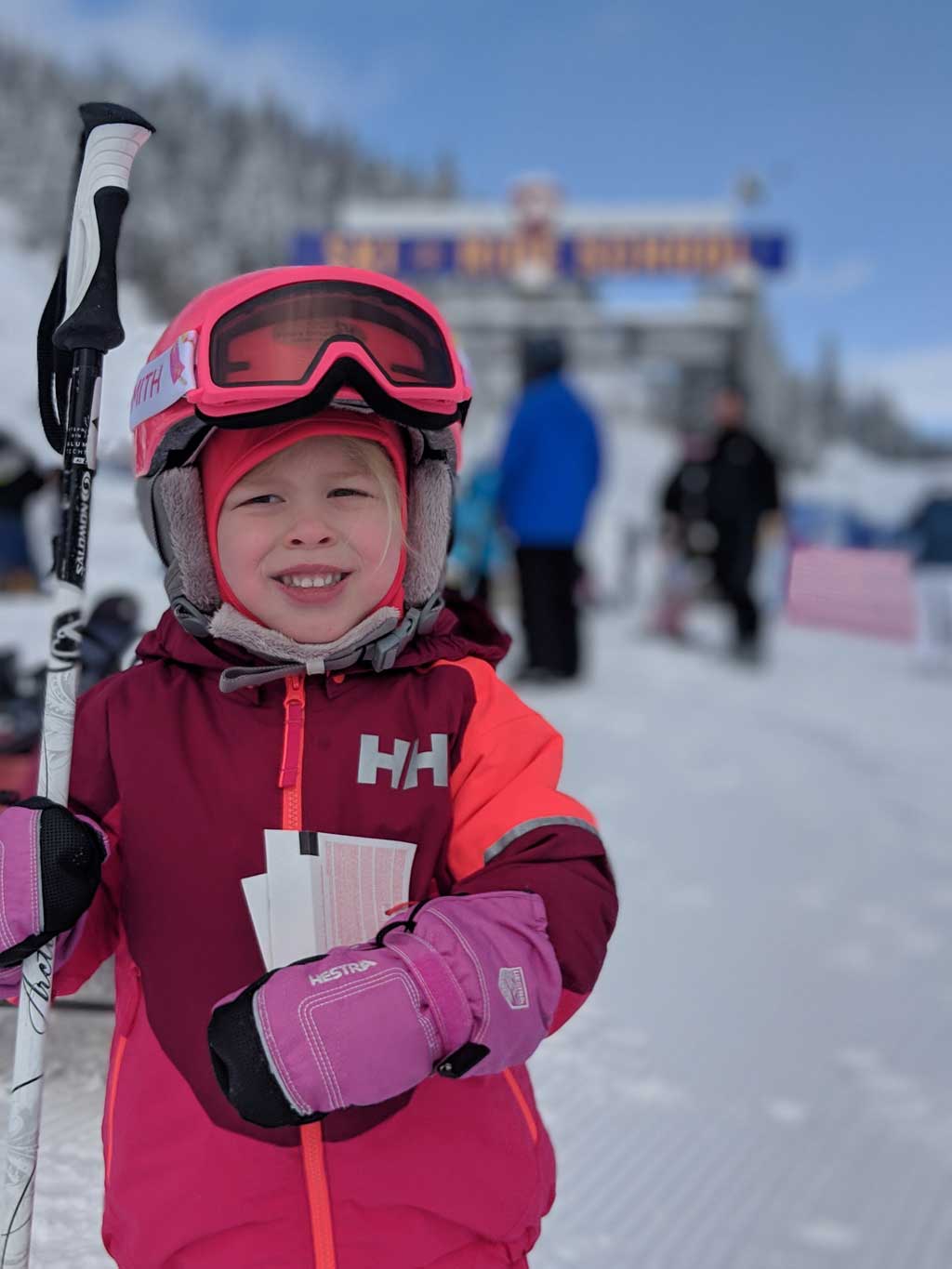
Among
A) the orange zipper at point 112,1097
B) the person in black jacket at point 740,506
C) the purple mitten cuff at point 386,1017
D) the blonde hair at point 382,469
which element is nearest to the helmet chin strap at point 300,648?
the blonde hair at point 382,469

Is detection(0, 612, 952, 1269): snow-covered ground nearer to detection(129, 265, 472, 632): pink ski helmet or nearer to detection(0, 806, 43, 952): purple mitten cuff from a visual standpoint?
detection(0, 806, 43, 952): purple mitten cuff

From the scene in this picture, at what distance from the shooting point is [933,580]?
8258 mm

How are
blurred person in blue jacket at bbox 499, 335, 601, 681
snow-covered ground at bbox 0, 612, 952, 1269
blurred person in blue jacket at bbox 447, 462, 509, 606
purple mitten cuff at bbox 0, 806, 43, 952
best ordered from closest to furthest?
1. purple mitten cuff at bbox 0, 806, 43, 952
2. snow-covered ground at bbox 0, 612, 952, 1269
3. blurred person in blue jacket at bbox 499, 335, 601, 681
4. blurred person in blue jacket at bbox 447, 462, 509, 606

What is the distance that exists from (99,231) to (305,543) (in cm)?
40

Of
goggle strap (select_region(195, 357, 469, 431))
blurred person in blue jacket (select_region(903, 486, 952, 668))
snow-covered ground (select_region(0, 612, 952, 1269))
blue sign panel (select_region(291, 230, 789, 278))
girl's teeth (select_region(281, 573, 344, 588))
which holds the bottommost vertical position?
snow-covered ground (select_region(0, 612, 952, 1269))

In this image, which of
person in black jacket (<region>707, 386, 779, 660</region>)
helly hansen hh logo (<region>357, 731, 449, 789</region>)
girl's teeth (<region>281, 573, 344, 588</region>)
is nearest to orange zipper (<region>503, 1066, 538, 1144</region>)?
helly hansen hh logo (<region>357, 731, 449, 789</region>)

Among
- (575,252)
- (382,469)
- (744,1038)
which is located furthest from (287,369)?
(575,252)

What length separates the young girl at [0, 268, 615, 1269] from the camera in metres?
1.06

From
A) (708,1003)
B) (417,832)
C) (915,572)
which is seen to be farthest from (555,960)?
(915,572)

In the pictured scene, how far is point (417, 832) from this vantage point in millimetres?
1198

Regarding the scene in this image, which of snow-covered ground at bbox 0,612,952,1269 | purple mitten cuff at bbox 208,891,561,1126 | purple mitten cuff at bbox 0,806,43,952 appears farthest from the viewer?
snow-covered ground at bbox 0,612,952,1269

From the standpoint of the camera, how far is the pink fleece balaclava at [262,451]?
1232mm

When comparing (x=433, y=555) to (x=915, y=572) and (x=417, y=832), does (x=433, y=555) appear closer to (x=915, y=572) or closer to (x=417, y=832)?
(x=417, y=832)

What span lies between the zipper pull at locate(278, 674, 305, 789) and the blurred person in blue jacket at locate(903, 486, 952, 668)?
7785mm
